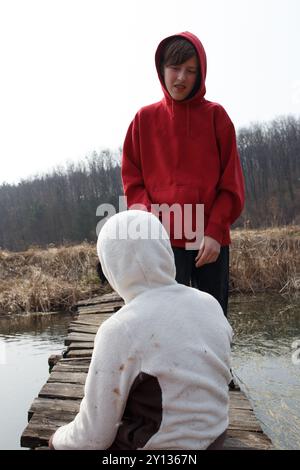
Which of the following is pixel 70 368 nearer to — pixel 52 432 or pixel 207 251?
pixel 52 432

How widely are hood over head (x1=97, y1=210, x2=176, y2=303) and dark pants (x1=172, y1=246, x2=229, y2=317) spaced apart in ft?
2.58

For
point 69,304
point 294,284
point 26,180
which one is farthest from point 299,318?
point 26,180

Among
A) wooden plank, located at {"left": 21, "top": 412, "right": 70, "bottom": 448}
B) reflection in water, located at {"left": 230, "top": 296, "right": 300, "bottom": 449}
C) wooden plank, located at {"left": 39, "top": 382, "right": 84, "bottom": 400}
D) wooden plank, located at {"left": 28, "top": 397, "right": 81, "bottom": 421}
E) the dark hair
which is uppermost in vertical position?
the dark hair

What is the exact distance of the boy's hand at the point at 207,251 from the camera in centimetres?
201

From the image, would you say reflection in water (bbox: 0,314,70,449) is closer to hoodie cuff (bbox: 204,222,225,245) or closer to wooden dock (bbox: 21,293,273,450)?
wooden dock (bbox: 21,293,273,450)

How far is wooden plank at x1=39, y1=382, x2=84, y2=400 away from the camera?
2430 millimetres

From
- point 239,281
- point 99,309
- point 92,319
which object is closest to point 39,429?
point 92,319

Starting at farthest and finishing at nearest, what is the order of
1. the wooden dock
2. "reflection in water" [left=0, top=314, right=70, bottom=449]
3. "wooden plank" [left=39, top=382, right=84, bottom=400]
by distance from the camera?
"reflection in water" [left=0, top=314, right=70, bottom=449], "wooden plank" [left=39, top=382, right=84, bottom=400], the wooden dock

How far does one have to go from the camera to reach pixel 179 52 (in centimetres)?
202

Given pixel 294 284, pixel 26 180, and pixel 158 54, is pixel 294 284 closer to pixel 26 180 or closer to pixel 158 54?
pixel 158 54

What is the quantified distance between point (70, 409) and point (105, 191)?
43331mm

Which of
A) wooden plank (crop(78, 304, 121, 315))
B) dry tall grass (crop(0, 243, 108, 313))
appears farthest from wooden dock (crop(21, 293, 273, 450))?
dry tall grass (crop(0, 243, 108, 313))

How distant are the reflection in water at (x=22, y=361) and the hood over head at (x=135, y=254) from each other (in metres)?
1.96

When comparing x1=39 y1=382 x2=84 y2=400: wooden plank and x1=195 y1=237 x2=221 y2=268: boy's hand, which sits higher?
x1=195 y1=237 x2=221 y2=268: boy's hand
